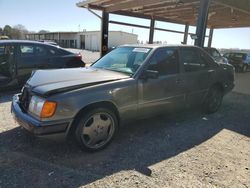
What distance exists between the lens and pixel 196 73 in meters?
4.74

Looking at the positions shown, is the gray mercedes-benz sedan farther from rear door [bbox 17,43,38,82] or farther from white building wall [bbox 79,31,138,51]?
white building wall [bbox 79,31,138,51]

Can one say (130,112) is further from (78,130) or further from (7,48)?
(7,48)

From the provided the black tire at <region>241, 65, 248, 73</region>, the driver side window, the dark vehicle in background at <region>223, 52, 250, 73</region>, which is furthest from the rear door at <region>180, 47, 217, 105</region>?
the black tire at <region>241, 65, 248, 73</region>

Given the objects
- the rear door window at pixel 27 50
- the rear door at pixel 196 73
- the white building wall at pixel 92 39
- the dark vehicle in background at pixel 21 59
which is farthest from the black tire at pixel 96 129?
the white building wall at pixel 92 39

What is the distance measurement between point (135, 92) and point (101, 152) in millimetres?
1034

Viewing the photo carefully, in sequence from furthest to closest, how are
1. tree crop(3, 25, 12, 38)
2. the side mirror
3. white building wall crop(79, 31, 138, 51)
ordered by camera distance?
1. tree crop(3, 25, 12, 38)
2. white building wall crop(79, 31, 138, 51)
3. the side mirror

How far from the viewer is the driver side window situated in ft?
13.0

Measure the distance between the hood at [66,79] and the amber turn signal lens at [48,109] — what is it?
0.43ft

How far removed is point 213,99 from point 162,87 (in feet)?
6.50

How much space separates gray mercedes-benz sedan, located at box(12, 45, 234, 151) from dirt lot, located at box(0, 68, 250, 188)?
36cm

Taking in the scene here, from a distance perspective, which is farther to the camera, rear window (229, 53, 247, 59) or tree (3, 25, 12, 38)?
tree (3, 25, 12, 38)

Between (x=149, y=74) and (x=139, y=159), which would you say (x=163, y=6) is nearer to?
(x=149, y=74)

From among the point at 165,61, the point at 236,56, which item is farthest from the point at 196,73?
the point at 236,56

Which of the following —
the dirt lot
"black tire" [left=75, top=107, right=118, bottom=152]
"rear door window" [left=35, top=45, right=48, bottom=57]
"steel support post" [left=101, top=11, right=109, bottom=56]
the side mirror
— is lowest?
the dirt lot
